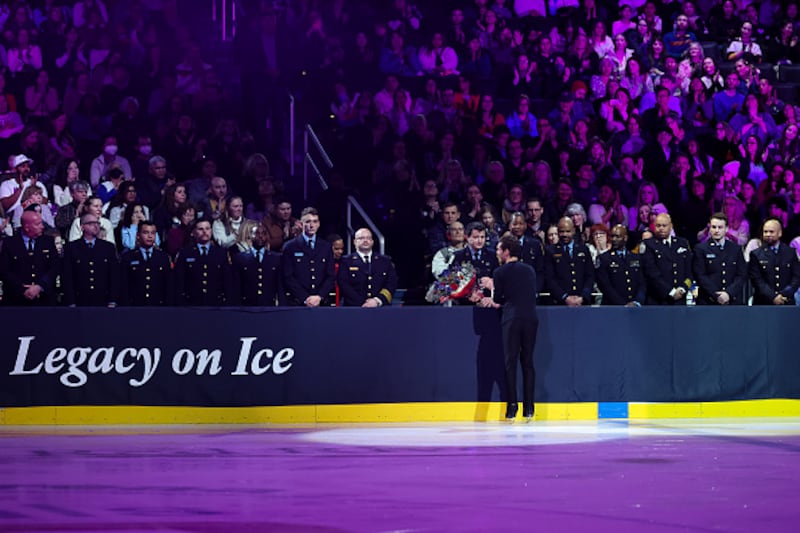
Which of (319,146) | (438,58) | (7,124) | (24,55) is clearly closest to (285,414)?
(319,146)

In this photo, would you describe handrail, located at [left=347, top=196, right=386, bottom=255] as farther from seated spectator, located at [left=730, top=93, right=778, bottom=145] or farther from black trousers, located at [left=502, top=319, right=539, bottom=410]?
seated spectator, located at [left=730, top=93, right=778, bottom=145]

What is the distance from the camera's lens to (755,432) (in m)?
16.7

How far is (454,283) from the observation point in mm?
18703

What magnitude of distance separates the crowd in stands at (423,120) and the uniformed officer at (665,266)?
0.83 meters

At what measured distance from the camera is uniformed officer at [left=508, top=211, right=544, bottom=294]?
1912cm

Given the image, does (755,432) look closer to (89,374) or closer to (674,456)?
(674,456)

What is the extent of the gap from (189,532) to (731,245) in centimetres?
1176

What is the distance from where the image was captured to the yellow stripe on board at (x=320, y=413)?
57.9 feet

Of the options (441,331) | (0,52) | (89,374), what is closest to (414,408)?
(441,331)

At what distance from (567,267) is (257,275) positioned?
13.5 ft

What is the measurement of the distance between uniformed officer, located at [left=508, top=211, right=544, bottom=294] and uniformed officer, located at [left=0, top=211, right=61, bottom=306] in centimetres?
597

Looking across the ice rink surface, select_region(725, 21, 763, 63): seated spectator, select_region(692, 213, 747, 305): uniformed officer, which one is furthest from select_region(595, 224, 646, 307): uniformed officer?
select_region(725, 21, 763, 63): seated spectator

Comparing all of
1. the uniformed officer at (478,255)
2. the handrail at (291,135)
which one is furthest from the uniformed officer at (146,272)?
the handrail at (291,135)

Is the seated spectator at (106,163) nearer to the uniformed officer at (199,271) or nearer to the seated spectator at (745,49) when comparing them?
the uniformed officer at (199,271)
